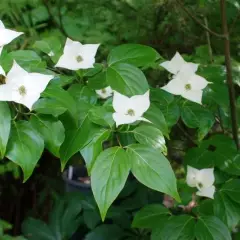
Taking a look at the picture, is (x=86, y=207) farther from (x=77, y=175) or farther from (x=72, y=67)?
(x=72, y=67)

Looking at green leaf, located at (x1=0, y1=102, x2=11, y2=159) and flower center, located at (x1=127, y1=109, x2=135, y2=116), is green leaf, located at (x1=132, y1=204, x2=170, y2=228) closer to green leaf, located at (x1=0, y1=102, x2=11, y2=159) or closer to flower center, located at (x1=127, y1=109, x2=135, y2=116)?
flower center, located at (x1=127, y1=109, x2=135, y2=116)

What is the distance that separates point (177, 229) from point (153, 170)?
34cm

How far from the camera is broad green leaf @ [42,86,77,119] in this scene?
Result: 77cm

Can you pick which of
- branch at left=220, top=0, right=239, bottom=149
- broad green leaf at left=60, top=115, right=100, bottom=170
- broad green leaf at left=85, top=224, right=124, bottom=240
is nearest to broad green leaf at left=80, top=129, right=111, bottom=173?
broad green leaf at left=60, top=115, right=100, bottom=170

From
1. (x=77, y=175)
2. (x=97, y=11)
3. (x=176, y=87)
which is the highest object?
(x=176, y=87)

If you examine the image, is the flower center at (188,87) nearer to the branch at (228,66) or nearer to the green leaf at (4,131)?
the branch at (228,66)

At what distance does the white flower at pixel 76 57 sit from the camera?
0.90 m

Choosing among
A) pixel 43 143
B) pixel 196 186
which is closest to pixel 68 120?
pixel 43 143

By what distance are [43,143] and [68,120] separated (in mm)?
76

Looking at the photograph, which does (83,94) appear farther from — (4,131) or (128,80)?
(4,131)

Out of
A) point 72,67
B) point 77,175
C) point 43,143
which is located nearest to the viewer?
point 43,143

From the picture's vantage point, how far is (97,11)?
1.63 m

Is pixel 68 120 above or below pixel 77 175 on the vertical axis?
above

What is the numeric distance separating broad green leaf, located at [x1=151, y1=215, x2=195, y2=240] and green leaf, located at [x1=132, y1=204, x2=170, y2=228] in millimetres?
62
